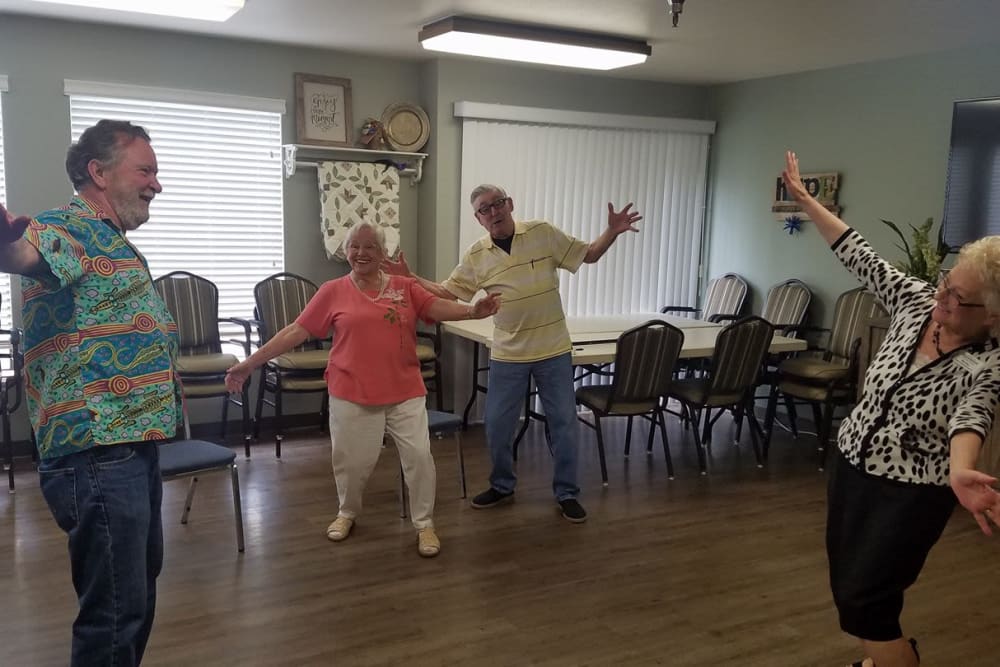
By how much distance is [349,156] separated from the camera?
5.62 metres

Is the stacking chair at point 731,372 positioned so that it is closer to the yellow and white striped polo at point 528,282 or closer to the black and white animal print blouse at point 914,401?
the yellow and white striped polo at point 528,282

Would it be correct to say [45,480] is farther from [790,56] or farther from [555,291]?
[790,56]

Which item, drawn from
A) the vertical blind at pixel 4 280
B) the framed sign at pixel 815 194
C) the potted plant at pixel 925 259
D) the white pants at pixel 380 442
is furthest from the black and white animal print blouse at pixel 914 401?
the vertical blind at pixel 4 280

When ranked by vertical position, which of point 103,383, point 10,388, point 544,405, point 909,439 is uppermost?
point 103,383

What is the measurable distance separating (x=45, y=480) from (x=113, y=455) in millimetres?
165

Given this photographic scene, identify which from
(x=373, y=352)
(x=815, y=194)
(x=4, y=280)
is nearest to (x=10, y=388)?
(x=4, y=280)

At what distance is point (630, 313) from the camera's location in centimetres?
656

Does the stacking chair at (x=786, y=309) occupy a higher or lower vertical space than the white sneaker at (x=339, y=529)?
higher

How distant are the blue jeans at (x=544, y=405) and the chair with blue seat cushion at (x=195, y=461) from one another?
1.17m

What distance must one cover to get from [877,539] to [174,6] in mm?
3732

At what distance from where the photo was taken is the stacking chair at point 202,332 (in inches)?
191

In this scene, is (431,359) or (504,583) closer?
(504,583)

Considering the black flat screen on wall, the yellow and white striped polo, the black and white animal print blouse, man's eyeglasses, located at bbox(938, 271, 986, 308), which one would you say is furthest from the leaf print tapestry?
man's eyeglasses, located at bbox(938, 271, 986, 308)

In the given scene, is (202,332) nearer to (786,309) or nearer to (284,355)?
(284,355)
